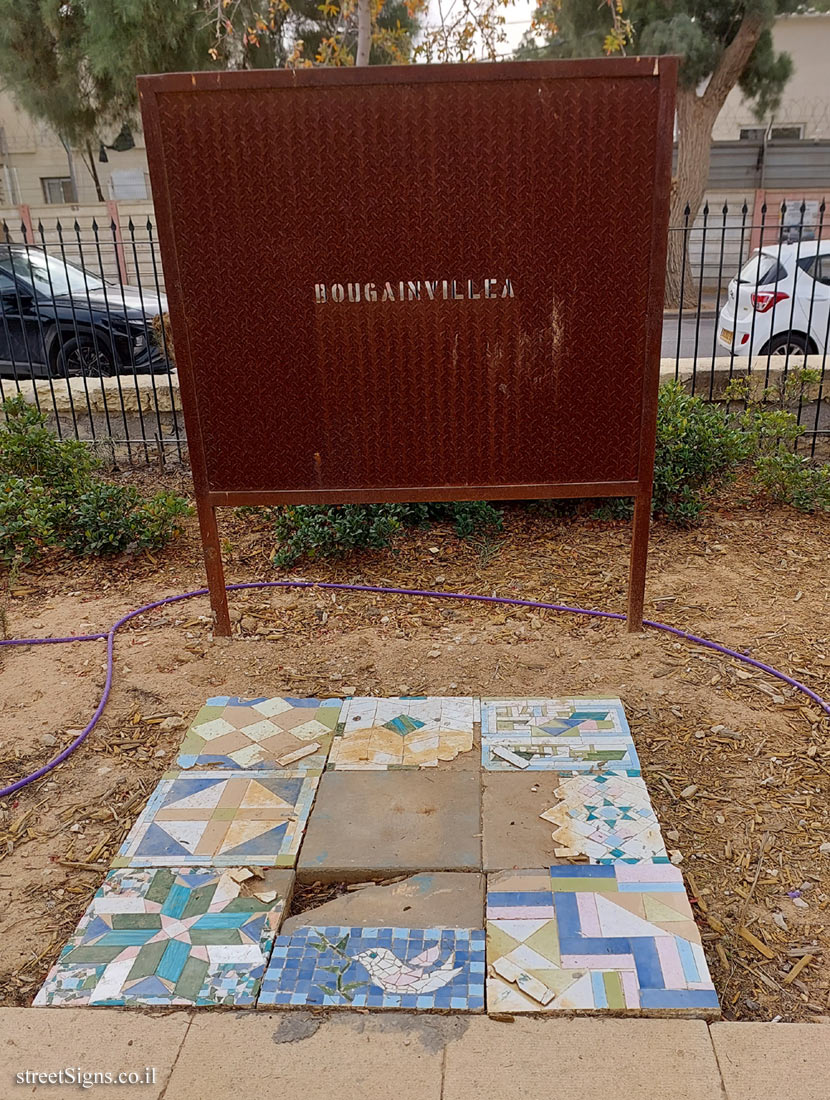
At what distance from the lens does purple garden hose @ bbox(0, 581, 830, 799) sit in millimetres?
3062

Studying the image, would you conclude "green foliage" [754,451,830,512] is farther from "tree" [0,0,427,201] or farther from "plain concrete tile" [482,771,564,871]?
"tree" [0,0,427,201]

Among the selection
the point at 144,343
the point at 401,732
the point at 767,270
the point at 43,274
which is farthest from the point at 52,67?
the point at 401,732

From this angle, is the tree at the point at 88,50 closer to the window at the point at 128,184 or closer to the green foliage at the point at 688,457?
the window at the point at 128,184

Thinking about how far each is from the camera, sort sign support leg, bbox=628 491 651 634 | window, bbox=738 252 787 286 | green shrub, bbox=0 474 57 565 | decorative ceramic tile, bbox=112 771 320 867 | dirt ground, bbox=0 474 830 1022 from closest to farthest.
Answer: dirt ground, bbox=0 474 830 1022, decorative ceramic tile, bbox=112 771 320 867, sign support leg, bbox=628 491 651 634, green shrub, bbox=0 474 57 565, window, bbox=738 252 787 286

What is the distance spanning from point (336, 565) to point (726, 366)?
3939 millimetres

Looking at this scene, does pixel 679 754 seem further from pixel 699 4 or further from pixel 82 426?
pixel 699 4

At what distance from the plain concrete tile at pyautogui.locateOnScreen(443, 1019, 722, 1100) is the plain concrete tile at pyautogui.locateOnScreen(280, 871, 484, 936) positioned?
0.32 meters

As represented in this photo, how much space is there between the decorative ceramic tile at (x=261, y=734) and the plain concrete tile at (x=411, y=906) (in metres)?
0.60

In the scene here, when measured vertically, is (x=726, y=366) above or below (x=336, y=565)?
above

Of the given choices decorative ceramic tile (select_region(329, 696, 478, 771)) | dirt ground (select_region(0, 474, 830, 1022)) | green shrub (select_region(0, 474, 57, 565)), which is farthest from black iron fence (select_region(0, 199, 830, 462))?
decorative ceramic tile (select_region(329, 696, 478, 771))

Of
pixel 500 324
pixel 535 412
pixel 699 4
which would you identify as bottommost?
pixel 535 412

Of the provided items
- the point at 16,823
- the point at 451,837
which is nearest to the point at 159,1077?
the point at 451,837

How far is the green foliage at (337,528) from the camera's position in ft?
14.9

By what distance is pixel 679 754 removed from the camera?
2932mm
